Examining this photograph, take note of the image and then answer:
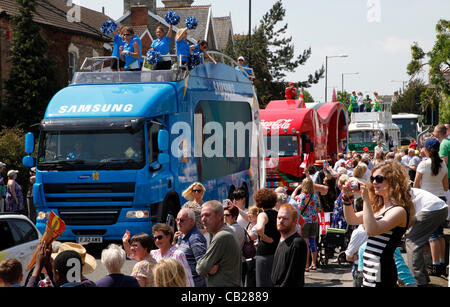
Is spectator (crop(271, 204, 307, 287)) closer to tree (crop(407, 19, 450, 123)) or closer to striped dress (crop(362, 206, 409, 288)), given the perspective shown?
striped dress (crop(362, 206, 409, 288))

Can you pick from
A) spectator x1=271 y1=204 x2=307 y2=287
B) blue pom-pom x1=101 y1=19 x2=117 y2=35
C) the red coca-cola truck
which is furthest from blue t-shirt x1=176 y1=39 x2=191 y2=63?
spectator x1=271 y1=204 x2=307 y2=287

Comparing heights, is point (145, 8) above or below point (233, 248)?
above

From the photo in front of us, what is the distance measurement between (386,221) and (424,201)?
131 inches

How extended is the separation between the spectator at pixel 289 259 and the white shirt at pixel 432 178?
15.7ft

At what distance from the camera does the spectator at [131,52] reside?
49.6 feet

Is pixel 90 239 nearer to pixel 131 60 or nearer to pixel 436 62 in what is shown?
pixel 131 60

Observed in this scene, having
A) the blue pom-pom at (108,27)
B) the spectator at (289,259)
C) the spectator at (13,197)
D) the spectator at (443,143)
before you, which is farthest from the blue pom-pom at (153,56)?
the spectator at (289,259)

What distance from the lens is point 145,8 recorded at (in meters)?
49.4

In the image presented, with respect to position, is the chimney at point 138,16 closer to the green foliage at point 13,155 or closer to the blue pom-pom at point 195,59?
the green foliage at point 13,155

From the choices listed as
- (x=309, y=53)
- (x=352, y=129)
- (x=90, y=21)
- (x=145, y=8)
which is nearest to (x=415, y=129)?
(x=309, y=53)

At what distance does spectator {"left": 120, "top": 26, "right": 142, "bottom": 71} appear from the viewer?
15.1 meters
